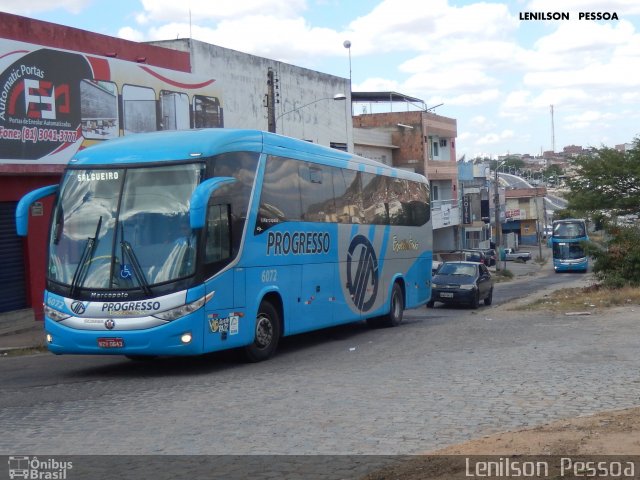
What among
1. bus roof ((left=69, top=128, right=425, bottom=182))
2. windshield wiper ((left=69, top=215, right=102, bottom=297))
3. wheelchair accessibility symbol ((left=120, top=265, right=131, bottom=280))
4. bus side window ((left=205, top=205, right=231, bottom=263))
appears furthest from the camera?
bus roof ((left=69, top=128, right=425, bottom=182))

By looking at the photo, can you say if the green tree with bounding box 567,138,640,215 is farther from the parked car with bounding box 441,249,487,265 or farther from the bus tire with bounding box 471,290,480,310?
the bus tire with bounding box 471,290,480,310

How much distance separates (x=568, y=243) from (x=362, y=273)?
49.5 metres

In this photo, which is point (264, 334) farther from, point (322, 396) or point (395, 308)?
point (395, 308)

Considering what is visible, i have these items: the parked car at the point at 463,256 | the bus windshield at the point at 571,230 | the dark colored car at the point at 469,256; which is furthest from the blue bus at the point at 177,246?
the bus windshield at the point at 571,230

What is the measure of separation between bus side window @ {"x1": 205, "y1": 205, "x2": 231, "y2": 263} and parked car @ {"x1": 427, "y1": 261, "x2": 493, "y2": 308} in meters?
20.7

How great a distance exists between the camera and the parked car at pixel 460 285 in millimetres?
33156

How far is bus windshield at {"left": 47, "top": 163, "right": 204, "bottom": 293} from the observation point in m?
12.6

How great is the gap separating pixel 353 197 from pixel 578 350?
6430 millimetres

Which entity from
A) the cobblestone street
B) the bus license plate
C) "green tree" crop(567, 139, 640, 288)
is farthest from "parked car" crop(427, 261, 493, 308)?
the bus license plate

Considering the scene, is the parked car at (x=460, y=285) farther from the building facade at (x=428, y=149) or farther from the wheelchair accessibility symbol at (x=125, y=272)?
the building facade at (x=428, y=149)

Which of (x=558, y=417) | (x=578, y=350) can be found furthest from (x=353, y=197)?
(x=558, y=417)

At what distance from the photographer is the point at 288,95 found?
128 feet

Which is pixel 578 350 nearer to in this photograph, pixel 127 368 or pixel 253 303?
pixel 253 303

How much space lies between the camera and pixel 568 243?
6550 centimetres
